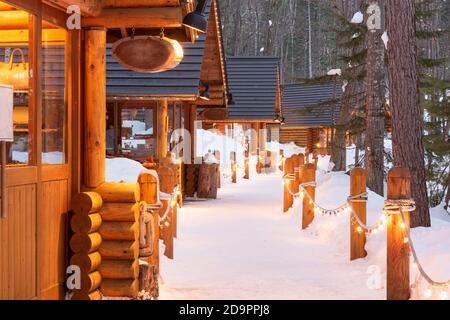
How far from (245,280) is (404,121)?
3.69m

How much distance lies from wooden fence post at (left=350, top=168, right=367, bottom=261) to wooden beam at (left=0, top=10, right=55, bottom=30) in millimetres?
4777

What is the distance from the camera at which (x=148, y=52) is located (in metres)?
6.82

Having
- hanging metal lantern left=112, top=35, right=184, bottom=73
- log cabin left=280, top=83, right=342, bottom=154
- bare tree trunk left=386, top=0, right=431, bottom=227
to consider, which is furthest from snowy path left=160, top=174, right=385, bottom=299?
log cabin left=280, top=83, right=342, bottom=154

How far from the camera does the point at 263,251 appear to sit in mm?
9781

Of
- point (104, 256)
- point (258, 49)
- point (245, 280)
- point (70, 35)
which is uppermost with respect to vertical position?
point (258, 49)

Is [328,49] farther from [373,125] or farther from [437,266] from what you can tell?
[437,266]

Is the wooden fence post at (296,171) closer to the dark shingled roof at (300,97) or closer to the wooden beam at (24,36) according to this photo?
the wooden beam at (24,36)

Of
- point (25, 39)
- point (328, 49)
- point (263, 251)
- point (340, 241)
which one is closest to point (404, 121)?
point (340, 241)

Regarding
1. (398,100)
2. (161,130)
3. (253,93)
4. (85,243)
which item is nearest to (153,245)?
(85,243)

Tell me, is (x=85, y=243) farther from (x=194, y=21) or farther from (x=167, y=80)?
(x=167, y=80)

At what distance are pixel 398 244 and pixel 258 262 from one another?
10.1 feet

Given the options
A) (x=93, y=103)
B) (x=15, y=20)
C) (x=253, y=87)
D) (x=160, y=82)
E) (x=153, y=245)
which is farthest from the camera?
(x=253, y=87)

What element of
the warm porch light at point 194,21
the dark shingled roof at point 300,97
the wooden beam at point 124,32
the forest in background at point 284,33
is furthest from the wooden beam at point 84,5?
the forest in background at point 284,33
